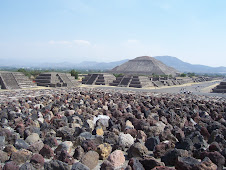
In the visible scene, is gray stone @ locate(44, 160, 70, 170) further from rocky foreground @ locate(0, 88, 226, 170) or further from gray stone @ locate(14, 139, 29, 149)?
gray stone @ locate(14, 139, 29, 149)

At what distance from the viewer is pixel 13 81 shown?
5522cm

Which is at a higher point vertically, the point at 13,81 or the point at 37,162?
the point at 37,162

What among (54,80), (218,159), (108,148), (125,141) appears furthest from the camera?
(54,80)

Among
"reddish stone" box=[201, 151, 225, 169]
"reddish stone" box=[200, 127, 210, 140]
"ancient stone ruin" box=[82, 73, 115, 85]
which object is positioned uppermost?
"reddish stone" box=[201, 151, 225, 169]

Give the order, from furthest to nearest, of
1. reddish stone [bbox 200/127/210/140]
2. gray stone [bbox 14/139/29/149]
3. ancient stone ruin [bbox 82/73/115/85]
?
ancient stone ruin [bbox 82/73/115/85], reddish stone [bbox 200/127/210/140], gray stone [bbox 14/139/29/149]

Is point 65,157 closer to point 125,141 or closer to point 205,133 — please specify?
point 125,141

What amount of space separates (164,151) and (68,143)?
4.93m

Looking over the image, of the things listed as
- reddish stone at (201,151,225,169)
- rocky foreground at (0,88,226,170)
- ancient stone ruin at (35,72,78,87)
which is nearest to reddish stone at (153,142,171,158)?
rocky foreground at (0,88,226,170)

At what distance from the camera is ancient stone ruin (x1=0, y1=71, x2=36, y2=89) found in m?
53.1

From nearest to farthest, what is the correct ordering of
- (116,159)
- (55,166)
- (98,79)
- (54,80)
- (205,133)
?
(55,166)
(116,159)
(205,133)
(54,80)
(98,79)

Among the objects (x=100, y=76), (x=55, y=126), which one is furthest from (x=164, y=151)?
(x=100, y=76)

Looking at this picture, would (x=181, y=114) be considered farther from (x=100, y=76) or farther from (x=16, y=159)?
(x=100, y=76)

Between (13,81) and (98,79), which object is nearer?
(13,81)

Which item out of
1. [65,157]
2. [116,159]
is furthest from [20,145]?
[116,159]
